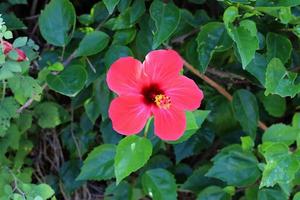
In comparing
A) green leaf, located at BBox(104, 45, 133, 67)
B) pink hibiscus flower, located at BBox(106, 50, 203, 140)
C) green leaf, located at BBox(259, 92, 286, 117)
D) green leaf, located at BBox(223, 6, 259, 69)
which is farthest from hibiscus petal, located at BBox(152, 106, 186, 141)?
green leaf, located at BBox(259, 92, 286, 117)

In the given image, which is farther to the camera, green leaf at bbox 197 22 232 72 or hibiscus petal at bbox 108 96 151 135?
green leaf at bbox 197 22 232 72

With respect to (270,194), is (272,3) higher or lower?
higher

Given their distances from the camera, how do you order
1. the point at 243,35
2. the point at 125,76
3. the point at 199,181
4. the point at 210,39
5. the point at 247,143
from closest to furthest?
the point at 125,76 → the point at 243,35 → the point at 210,39 → the point at 247,143 → the point at 199,181

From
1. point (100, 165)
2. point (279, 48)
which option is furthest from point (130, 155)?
point (279, 48)

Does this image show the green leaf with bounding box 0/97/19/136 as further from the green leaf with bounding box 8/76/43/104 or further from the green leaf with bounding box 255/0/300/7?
the green leaf with bounding box 255/0/300/7

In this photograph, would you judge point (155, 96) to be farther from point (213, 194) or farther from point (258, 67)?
point (213, 194)

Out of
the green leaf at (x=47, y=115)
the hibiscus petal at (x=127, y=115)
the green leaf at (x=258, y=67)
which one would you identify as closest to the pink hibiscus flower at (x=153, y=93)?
the hibiscus petal at (x=127, y=115)
